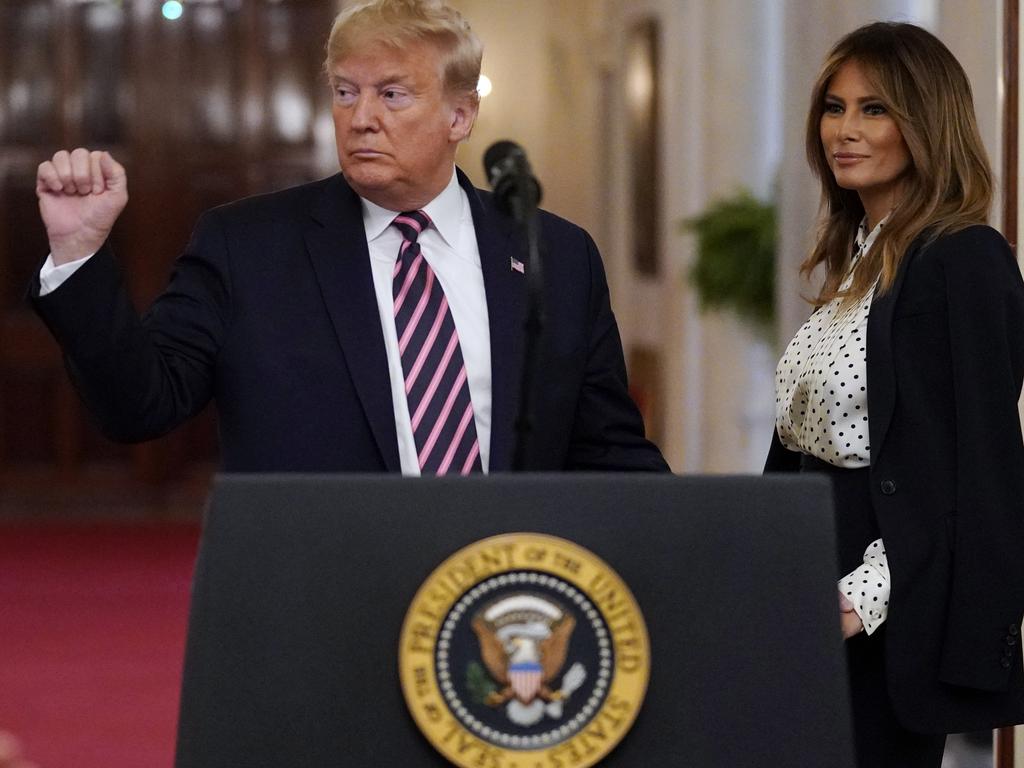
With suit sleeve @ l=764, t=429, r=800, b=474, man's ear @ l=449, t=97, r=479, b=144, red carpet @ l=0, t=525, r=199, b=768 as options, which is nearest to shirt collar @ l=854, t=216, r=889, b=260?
suit sleeve @ l=764, t=429, r=800, b=474

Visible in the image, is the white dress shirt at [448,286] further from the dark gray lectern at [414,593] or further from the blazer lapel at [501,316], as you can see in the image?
the dark gray lectern at [414,593]

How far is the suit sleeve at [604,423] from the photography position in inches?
94.1

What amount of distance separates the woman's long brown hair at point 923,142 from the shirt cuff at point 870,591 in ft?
1.35

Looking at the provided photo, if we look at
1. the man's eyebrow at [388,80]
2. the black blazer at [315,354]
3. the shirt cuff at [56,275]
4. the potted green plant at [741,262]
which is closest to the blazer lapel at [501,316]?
the black blazer at [315,354]

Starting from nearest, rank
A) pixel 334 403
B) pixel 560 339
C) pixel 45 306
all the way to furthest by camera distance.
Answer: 1. pixel 45 306
2. pixel 334 403
3. pixel 560 339

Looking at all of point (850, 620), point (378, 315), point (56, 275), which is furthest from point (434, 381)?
point (850, 620)

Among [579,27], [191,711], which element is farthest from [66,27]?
[191,711]

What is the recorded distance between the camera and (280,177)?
11.1 meters

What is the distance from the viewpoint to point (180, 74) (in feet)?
35.9

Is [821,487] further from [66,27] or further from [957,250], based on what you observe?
[66,27]

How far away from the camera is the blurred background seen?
8.73 meters

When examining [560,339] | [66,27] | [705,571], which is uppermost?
[66,27]

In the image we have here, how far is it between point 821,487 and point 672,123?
30.1ft

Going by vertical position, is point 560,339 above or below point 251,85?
below
